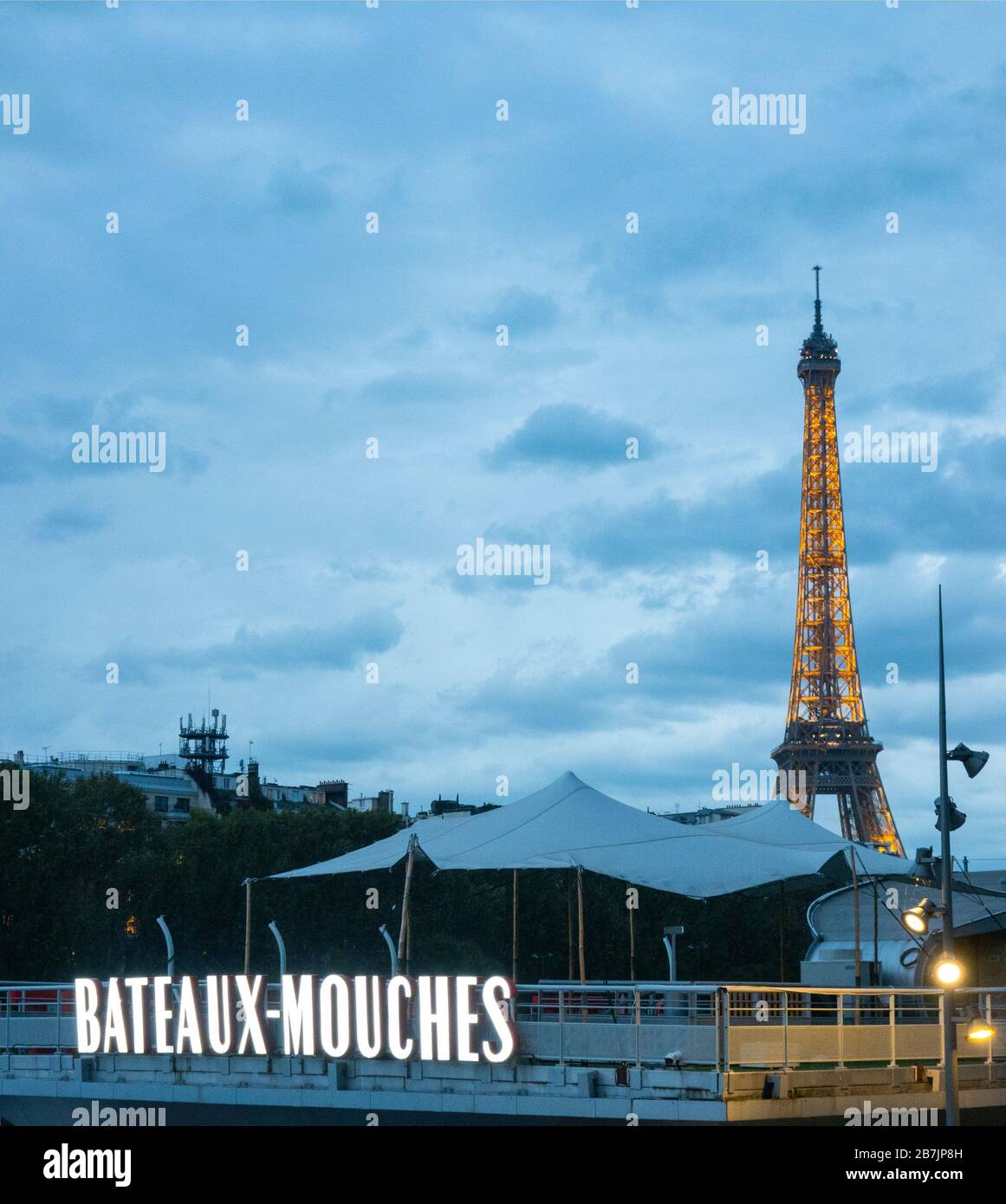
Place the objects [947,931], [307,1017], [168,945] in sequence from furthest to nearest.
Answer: [168,945] < [307,1017] < [947,931]

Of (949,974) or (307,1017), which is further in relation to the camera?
(307,1017)

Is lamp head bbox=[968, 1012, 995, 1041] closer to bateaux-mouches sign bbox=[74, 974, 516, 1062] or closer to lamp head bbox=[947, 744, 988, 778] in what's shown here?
lamp head bbox=[947, 744, 988, 778]

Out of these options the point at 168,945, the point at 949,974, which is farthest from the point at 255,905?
the point at 949,974

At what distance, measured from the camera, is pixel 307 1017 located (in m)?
25.2

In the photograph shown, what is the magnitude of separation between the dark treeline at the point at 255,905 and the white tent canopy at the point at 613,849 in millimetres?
37006

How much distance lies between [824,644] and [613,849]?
8883 centimetres

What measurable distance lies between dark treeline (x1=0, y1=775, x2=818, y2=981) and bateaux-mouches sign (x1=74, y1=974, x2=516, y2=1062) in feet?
140

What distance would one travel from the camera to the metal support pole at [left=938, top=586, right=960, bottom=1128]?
868 inches

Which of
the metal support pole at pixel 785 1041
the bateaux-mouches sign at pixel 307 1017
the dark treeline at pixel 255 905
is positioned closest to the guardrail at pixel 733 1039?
the metal support pole at pixel 785 1041

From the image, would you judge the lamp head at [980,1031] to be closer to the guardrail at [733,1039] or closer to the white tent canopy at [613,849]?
the guardrail at [733,1039]

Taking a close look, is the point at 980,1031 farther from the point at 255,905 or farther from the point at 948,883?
the point at 255,905

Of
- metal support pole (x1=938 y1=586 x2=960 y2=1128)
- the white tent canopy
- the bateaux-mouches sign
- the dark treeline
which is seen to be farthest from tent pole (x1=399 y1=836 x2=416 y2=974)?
the dark treeline
